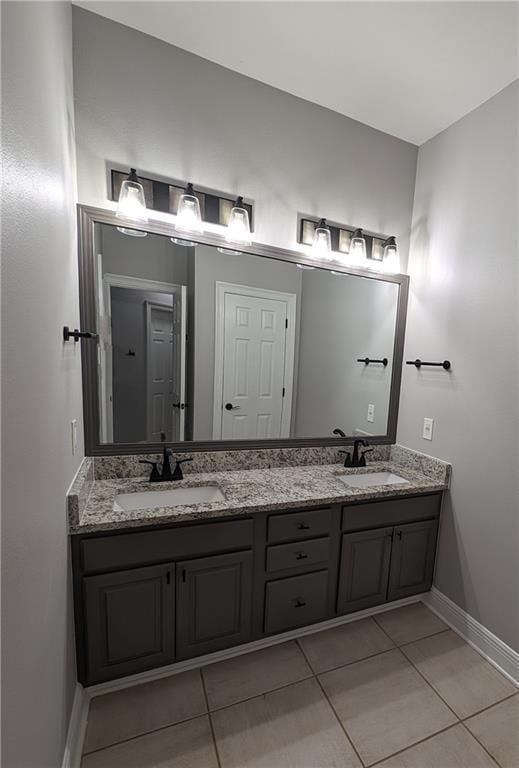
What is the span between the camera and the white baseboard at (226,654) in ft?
4.70

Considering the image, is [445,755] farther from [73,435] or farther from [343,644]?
[73,435]

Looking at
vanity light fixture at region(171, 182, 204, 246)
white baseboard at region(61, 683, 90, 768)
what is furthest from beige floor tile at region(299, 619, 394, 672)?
vanity light fixture at region(171, 182, 204, 246)

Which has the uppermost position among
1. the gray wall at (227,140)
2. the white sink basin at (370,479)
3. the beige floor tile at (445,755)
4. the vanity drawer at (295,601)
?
the gray wall at (227,140)

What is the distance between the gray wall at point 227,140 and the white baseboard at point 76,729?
2.11m

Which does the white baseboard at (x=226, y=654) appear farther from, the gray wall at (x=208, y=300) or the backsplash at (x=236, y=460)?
the gray wall at (x=208, y=300)

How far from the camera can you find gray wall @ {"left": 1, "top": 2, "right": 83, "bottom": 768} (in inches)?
26.2

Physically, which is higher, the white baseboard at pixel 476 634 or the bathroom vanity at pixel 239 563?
the bathroom vanity at pixel 239 563

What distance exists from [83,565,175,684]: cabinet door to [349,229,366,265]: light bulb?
1962 mm

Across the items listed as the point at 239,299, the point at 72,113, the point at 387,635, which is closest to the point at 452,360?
the point at 239,299

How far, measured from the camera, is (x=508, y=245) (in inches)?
64.2

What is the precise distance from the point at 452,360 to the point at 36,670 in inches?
86.1

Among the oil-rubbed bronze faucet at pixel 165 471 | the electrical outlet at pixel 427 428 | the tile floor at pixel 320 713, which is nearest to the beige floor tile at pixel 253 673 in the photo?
the tile floor at pixel 320 713

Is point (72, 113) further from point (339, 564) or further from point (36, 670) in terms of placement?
point (339, 564)

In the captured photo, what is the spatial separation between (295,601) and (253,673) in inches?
14.1
